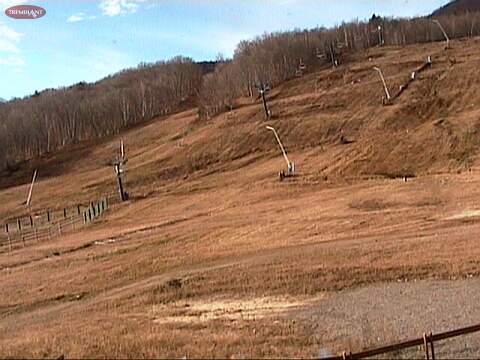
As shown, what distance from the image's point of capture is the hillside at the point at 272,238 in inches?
670

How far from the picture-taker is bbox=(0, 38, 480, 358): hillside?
1702 cm

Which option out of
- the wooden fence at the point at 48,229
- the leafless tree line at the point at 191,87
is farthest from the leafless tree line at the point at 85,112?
the wooden fence at the point at 48,229

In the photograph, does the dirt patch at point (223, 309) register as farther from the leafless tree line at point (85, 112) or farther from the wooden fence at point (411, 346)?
the leafless tree line at point (85, 112)

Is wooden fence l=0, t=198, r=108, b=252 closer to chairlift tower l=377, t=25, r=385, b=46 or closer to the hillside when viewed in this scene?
the hillside

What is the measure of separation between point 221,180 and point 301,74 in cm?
6748

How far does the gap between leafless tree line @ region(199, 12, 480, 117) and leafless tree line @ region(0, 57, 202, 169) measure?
12033 millimetres

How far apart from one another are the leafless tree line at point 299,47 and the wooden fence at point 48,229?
5533 centimetres

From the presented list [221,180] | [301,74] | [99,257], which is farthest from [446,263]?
[301,74]

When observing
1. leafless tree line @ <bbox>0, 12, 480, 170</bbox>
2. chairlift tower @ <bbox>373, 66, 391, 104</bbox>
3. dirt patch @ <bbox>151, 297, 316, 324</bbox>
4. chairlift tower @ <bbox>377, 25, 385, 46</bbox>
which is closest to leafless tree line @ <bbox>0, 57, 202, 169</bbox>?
leafless tree line @ <bbox>0, 12, 480, 170</bbox>

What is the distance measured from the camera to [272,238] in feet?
123

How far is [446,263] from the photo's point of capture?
23.6m

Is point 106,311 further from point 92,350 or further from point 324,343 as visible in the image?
point 324,343

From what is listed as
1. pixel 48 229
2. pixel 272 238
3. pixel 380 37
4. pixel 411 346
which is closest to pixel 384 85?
pixel 48 229

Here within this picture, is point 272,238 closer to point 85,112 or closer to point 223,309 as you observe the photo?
point 223,309
